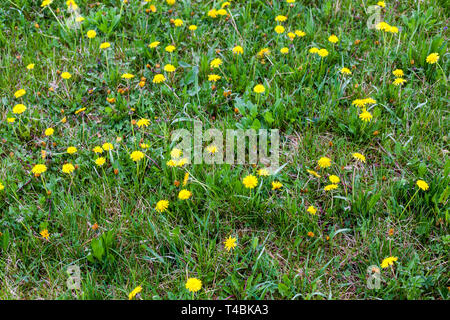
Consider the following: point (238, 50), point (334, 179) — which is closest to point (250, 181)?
point (334, 179)

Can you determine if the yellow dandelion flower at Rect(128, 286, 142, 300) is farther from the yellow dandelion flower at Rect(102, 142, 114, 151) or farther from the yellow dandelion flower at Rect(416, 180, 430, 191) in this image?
the yellow dandelion flower at Rect(416, 180, 430, 191)

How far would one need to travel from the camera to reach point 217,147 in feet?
9.98

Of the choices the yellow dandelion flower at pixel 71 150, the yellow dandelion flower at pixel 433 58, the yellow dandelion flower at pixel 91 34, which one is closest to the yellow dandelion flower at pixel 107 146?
the yellow dandelion flower at pixel 71 150

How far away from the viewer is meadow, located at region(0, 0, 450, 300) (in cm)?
247

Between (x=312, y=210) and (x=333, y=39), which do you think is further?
(x=333, y=39)

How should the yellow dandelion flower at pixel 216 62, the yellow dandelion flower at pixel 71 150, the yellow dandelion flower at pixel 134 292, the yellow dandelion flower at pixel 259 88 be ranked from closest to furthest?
the yellow dandelion flower at pixel 134 292 < the yellow dandelion flower at pixel 71 150 < the yellow dandelion flower at pixel 259 88 < the yellow dandelion flower at pixel 216 62

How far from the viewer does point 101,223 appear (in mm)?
2695

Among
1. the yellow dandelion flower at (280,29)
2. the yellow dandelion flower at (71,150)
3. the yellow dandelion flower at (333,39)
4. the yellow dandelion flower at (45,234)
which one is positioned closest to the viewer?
the yellow dandelion flower at (45,234)

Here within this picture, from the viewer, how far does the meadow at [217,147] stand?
97.2 inches

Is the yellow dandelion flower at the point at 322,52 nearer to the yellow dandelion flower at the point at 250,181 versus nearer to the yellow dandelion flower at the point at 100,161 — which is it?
the yellow dandelion flower at the point at 250,181

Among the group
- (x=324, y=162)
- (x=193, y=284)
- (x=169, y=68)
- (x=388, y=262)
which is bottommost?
(x=193, y=284)

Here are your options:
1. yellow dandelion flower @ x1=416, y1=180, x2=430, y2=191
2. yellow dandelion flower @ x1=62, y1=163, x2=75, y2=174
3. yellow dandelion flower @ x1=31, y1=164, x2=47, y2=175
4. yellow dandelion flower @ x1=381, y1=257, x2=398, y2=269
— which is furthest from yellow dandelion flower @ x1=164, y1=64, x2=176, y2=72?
yellow dandelion flower @ x1=381, y1=257, x2=398, y2=269

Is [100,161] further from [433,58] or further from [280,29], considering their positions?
[433,58]
